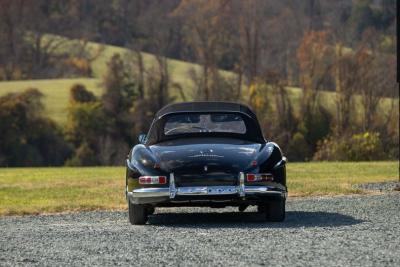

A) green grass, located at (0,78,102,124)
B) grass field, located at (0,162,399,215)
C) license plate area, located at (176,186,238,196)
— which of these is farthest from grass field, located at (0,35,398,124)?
license plate area, located at (176,186,238,196)

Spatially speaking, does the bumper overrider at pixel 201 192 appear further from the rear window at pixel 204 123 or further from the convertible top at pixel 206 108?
the convertible top at pixel 206 108

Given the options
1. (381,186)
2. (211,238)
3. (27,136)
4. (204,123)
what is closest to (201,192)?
(211,238)

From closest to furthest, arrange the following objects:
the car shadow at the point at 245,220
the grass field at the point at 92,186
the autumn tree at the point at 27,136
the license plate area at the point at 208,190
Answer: the license plate area at the point at 208,190
the car shadow at the point at 245,220
the grass field at the point at 92,186
the autumn tree at the point at 27,136

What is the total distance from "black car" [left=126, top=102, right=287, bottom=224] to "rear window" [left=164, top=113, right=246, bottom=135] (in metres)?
0.25

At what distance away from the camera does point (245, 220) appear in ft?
47.4

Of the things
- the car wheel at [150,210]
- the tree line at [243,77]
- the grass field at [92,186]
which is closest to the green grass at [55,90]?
the tree line at [243,77]

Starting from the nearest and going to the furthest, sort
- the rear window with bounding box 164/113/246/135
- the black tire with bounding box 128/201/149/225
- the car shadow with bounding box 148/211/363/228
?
the car shadow with bounding box 148/211/363/228
the black tire with bounding box 128/201/149/225
the rear window with bounding box 164/113/246/135

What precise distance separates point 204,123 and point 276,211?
187cm

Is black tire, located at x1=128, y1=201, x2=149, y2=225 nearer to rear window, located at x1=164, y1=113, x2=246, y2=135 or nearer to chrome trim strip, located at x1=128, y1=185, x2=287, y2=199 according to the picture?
chrome trim strip, located at x1=128, y1=185, x2=287, y2=199

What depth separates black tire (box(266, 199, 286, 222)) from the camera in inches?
539

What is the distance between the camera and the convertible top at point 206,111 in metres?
14.6

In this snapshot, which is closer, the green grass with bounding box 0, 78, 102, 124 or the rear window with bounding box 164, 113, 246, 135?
the rear window with bounding box 164, 113, 246, 135

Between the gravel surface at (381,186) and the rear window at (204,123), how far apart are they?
644 cm

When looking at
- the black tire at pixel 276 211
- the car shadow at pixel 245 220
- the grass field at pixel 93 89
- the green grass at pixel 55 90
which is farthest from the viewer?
the green grass at pixel 55 90
